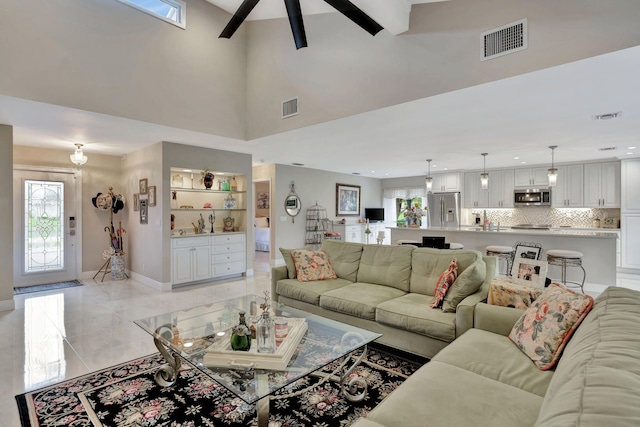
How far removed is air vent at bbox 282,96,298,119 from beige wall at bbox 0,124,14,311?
3686mm

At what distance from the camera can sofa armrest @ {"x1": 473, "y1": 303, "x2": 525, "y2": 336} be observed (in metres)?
2.21

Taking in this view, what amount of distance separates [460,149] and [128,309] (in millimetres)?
5880

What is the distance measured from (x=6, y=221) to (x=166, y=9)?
362 centimetres

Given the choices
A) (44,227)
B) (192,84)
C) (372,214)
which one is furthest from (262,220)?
(192,84)

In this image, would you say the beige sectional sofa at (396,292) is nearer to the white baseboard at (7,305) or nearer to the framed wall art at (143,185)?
the framed wall art at (143,185)

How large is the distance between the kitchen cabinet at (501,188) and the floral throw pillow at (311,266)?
629 centimetres

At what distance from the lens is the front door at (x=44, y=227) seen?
5.65 m

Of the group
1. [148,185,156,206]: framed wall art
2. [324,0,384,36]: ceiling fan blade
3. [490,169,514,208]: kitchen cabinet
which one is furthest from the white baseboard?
[490,169,514,208]: kitchen cabinet

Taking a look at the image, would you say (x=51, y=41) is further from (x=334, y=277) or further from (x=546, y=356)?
(x=546, y=356)

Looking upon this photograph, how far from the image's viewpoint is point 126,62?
4027mm

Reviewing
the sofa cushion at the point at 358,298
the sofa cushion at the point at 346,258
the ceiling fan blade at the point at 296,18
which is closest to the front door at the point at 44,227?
the sofa cushion at the point at 346,258

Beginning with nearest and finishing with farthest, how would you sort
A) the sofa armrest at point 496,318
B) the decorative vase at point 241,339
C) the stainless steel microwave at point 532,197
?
the decorative vase at point 241,339 < the sofa armrest at point 496,318 < the stainless steel microwave at point 532,197

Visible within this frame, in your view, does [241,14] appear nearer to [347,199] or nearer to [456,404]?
[456,404]

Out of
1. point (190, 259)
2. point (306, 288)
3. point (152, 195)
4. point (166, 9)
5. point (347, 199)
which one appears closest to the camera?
point (306, 288)
